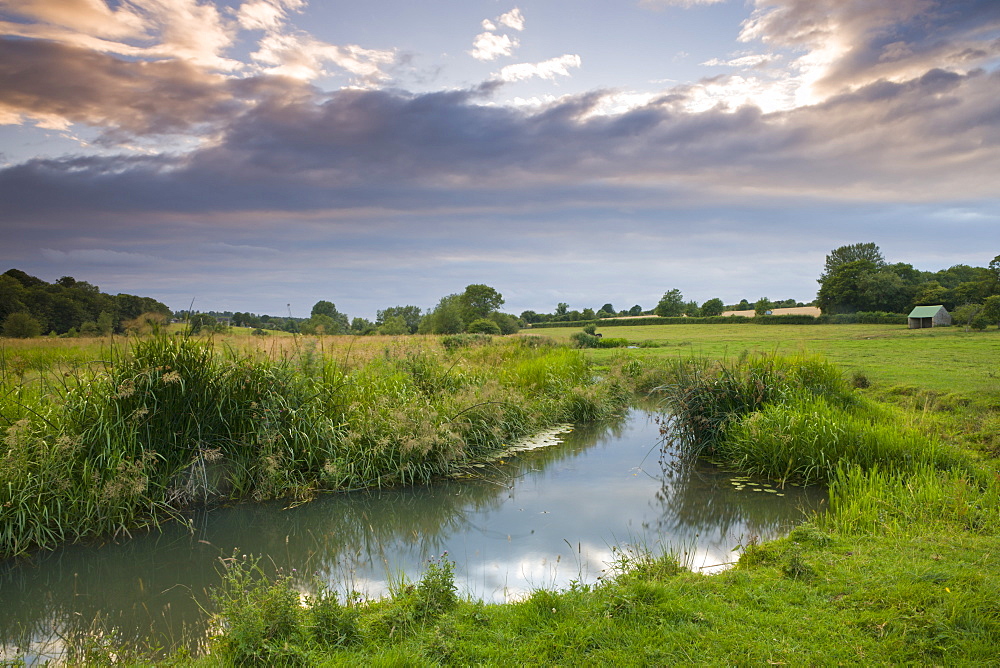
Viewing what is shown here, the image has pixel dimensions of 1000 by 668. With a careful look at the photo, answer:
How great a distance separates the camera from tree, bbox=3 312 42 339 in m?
13.8

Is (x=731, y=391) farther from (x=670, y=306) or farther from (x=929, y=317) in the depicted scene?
(x=670, y=306)

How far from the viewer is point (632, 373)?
17688 millimetres

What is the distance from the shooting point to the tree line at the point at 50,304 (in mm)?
14125

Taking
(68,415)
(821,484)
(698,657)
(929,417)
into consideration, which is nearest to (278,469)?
(68,415)

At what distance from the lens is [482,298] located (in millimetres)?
53250

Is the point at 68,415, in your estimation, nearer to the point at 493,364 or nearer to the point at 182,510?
the point at 182,510

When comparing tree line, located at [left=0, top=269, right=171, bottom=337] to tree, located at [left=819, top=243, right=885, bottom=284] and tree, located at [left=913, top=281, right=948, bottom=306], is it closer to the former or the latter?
tree, located at [left=913, top=281, right=948, bottom=306]

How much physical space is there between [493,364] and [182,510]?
8.70m

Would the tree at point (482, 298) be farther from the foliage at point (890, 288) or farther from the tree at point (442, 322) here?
the foliage at point (890, 288)

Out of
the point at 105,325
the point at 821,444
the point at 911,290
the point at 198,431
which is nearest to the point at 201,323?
the point at 105,325

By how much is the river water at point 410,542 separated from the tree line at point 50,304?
30.1 ft

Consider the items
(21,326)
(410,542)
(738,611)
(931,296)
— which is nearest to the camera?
(738,611)

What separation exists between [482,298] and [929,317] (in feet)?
117

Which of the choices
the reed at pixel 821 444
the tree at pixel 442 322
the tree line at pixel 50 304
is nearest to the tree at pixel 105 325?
the tree line at pixel 50 304
